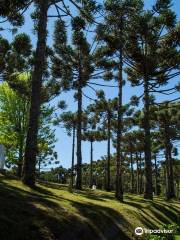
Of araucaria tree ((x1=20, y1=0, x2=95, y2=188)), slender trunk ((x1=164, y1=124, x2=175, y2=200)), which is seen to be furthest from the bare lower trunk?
araucaria tree ((x1=20, y1=0, x2=95, y2=188))

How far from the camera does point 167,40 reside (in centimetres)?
2748

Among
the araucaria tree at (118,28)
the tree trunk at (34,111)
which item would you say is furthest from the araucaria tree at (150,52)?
the tree trunk at (34,111)

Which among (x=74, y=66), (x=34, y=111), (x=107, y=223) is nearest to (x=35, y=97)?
(x=34, y=111)

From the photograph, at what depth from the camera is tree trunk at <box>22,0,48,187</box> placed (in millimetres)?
15242

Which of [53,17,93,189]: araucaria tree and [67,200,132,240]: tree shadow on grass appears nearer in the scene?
[67,200,132,240]: tree shadow on grass

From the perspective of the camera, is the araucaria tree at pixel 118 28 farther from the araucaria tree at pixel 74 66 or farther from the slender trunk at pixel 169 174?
the slender trunk at pixel 169 174

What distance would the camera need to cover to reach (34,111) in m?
16.0

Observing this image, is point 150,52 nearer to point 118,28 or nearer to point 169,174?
point 118,28

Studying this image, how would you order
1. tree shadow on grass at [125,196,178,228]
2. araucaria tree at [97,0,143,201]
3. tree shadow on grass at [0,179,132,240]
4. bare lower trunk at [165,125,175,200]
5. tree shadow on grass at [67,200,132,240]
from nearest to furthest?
tree shadow on grass at [0,179,132,240]
tree shadow on grass at [67,200,132,240]
tree shadow on grass at [125,196,178,228]
araucaria tree at [97,0,143,201]
bare lower trunk at [165,125,175,200]

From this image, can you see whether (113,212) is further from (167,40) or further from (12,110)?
(12,110)

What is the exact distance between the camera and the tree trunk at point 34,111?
15242 millimetres

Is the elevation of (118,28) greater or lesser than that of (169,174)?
greater

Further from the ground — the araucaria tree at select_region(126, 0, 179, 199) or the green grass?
the araucaria tree at select_region(126, 0, 179, 199)

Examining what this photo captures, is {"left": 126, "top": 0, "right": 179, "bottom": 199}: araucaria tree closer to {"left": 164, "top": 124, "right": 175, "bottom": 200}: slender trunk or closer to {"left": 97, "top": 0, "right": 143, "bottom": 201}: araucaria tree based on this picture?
{"left": 97, "top": 0, "right": 143, "bottom": 201}: araucaria tree
